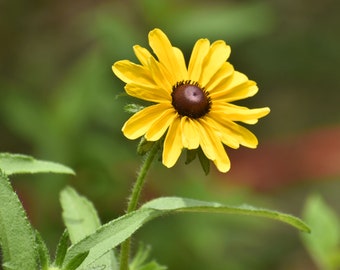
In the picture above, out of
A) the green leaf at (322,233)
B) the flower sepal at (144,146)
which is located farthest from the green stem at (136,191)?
the green leaf at (322,233)

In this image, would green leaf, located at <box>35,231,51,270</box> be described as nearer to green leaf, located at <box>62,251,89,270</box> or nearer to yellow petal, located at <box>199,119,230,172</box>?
green leaf, located at <box>62,251,89,270</box>

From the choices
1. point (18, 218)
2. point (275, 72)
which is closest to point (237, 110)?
point (18, 218)

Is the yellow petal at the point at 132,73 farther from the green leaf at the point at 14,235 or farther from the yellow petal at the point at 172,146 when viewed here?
the green leaf at the point at 14,235

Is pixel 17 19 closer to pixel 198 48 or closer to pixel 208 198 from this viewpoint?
pixel 208 198

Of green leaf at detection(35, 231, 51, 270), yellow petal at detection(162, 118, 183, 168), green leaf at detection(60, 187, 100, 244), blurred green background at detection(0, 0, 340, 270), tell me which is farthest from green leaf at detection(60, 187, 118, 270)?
blurred green background at detection(0, 0, 340, 270)

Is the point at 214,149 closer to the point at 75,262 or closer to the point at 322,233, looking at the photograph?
the point at 75,262
